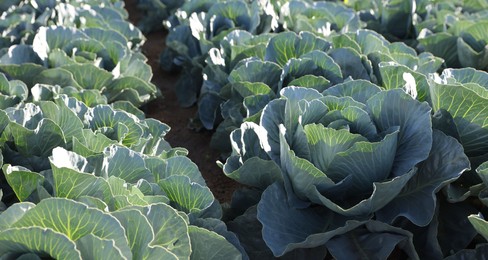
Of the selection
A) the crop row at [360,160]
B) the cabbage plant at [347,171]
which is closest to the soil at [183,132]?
the crop row at [360,160]

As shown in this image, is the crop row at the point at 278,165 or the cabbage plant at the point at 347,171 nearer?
the crop row at the point at 278,165

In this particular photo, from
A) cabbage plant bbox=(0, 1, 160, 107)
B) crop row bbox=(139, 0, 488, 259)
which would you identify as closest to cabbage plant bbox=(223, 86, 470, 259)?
crop row bbox=(139, 0, 488, 259)

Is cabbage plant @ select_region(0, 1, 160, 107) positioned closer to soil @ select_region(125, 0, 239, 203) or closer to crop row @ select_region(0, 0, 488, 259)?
crop row @ select_region(0, 0, 488, 259)

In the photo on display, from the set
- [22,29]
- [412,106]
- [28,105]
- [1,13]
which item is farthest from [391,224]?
[1,13]

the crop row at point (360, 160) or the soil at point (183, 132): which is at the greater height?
the crop row at point (360, 160)

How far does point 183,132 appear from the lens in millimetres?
4574

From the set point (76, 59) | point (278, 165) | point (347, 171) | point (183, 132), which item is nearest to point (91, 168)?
point (278, 165)

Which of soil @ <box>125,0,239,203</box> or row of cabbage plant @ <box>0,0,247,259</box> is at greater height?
row of cabbage plant @ <box>0,0,247,259</box>

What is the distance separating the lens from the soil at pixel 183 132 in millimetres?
3938

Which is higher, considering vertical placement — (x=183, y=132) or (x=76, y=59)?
(x=76, y=59)

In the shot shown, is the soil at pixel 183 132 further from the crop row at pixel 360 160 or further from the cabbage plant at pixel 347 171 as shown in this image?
the cabbage plant at pixel 347 171

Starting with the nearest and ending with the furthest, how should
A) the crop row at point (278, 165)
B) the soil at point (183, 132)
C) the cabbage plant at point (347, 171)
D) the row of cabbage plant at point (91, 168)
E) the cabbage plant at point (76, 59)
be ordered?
the row of cabbage plant at point (91, 168) < the crop row at point (278, 165) < the cabbage plant at point (347, 171) < the cabbage plant at point (76, 59) < the soil at point (183, 132)

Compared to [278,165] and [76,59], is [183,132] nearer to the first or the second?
[76,59]

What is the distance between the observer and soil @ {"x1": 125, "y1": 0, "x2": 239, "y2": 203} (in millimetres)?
3938
